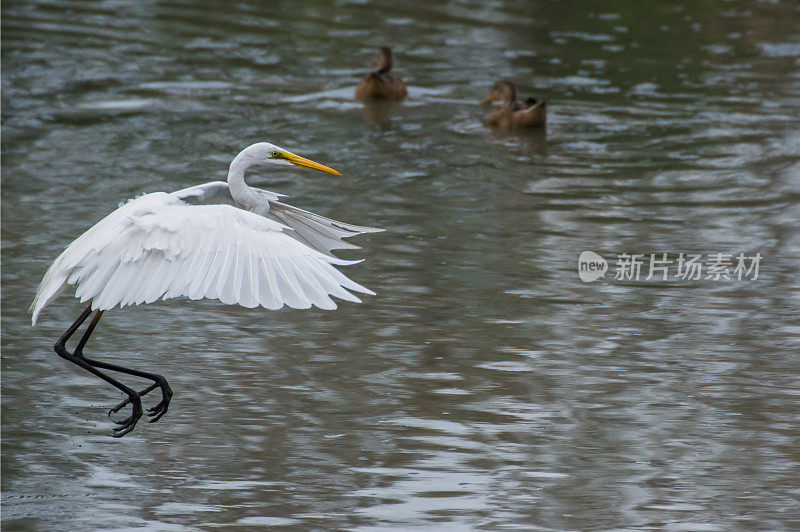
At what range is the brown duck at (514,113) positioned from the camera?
14125 millimetres

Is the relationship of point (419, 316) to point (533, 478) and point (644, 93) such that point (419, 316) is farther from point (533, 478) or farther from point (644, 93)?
point (644, 93)

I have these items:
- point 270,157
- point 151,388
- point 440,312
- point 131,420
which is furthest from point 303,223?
point 440,312

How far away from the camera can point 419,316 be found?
28.5ft

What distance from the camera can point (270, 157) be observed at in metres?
7.32

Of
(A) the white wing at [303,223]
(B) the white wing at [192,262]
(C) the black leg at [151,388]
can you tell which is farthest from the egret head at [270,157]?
(C) the black leg at [151,388]

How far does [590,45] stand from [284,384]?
11826 millimetres

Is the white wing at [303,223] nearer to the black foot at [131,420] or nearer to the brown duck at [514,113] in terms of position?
the black foot at [131,420]

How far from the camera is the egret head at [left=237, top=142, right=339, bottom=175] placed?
23.5ft

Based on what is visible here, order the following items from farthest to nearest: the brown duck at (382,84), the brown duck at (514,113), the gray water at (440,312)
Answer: the brown duck at (382,84) < the brown duck at (514,113) < the gray water at (440,312)

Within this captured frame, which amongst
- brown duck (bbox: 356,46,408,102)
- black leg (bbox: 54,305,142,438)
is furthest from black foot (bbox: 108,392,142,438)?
brown duck (bbox: 356,46,408,102)

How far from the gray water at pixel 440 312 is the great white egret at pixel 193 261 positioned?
666 mm

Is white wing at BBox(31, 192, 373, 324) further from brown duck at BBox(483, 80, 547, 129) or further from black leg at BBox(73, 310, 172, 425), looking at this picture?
brown duck at BBox(483, 80, 547, 129)

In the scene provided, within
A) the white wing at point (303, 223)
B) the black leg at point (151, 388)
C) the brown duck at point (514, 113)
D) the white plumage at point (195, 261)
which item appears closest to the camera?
the white plumage at point (195, 261)

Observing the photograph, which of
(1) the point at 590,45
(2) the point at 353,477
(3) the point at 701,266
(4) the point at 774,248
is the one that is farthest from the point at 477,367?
(1) the point at 590,45
